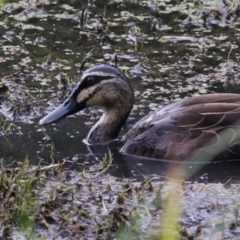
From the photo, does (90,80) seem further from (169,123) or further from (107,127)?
(169,123)

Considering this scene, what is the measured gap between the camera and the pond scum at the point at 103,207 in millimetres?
5660

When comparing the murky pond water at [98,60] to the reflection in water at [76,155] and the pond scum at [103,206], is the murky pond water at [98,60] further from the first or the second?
the pond scum at [103,206]

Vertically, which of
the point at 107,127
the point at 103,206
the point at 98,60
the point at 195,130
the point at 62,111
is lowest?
the point at 98,60

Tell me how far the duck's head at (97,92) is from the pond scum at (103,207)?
108cm

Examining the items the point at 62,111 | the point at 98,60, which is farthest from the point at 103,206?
the point at 98,60

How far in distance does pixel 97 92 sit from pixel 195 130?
3.43ft

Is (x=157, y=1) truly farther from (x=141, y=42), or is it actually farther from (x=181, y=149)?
(x=181, y=149)

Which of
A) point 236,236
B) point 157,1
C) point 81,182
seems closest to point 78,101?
point 81,182

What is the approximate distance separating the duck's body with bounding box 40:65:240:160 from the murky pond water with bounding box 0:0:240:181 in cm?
13

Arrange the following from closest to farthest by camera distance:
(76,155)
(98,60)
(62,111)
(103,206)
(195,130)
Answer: (103,206) → (195,130) → (76,155) → (62,111) → (98,60)

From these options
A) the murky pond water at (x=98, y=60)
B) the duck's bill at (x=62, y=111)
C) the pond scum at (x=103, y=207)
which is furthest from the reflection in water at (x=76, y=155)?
the pond scum at (x=103, y=207)

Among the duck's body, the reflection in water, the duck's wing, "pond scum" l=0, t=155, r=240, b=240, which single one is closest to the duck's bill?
the duck's body

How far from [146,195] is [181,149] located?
0.99m

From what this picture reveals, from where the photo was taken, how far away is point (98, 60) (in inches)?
370
